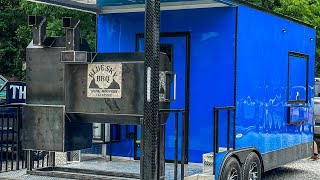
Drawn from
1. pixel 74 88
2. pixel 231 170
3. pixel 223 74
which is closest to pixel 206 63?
pixel 223 74

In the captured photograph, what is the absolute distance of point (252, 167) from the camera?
8180 mm

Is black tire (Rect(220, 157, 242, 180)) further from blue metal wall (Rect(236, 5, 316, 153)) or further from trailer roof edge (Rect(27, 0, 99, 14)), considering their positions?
trailer roof edge (Rect(27, 0, 99, 14))

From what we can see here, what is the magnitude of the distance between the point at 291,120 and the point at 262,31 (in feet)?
6.92

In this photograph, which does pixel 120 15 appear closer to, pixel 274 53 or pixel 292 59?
pixel 274 53

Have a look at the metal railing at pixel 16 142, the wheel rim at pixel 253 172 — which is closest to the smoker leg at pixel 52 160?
the metal railing at pixel 16 142

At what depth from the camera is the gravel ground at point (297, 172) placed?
423 inches

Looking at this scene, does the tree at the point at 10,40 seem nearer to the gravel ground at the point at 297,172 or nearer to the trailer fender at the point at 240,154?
the gravel ground at the point at 297,172

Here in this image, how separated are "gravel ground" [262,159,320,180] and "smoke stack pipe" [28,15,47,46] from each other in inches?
234

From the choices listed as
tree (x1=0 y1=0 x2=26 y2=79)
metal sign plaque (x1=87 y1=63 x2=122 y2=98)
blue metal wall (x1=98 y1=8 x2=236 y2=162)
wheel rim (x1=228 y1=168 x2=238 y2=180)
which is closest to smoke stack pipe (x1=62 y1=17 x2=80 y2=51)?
metal sign plaque (x1=87 y1=63 x2=122 y2=98)

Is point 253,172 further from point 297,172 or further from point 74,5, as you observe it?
point 74,5

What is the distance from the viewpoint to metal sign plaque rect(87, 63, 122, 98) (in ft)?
19.8

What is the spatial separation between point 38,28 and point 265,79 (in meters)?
4.08

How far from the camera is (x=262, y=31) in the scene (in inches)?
336

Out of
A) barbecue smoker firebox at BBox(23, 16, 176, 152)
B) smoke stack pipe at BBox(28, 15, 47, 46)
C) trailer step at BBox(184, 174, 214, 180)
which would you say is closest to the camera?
barbecue smoker firebox at BBox(23, 16, 176, 152)
